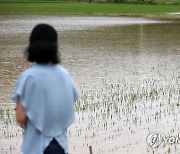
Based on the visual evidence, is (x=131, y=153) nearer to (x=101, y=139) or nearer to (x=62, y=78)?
(x=101, y=139)

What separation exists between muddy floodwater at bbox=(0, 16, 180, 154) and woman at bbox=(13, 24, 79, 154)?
155 inches

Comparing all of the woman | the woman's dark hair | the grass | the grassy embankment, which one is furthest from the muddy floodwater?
the grass

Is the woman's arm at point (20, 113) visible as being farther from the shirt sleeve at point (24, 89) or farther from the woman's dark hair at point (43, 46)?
the woman's dark hair at point (43, 46)

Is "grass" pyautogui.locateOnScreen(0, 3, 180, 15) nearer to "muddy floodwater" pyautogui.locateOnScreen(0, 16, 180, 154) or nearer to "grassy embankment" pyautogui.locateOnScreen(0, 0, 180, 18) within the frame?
"grassy embankment" pyautogui.locateOnScreen(0, 0, 180, 18)

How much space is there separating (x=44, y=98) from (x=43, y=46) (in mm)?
381

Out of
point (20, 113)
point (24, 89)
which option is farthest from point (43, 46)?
point (20, 113)

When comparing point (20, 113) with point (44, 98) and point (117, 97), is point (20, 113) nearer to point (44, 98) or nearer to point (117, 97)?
point (44, 98)

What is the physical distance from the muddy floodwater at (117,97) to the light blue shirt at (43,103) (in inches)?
156

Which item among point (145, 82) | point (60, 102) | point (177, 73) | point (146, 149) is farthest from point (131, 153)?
point (177, 73)

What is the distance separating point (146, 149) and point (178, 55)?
1380 centimetres

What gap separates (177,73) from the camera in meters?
15.9

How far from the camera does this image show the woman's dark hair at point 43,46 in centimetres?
355

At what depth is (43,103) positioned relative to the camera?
3500 mm

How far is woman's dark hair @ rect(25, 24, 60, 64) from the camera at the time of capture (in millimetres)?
3547
